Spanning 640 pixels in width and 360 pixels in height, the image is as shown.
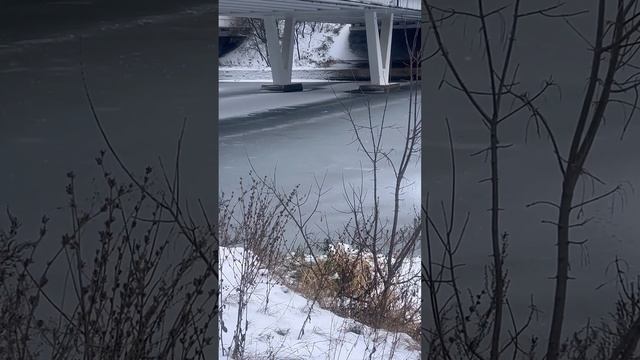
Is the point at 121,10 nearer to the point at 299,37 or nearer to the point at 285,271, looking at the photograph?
the point at 285,271

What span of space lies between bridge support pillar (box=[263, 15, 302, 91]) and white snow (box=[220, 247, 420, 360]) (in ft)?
64.6

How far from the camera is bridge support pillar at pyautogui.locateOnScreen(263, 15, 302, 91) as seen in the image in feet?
83.9

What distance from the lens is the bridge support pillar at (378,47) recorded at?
24391 millimetres

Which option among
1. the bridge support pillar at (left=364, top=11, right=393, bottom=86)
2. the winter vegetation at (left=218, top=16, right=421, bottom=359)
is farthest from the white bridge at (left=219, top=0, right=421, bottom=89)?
the winter vegetation at (left=218, top=16, right=421, bottom=359)

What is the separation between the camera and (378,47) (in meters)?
25.3

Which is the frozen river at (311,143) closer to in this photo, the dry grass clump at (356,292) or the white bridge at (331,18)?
the white bridge at (331,18)

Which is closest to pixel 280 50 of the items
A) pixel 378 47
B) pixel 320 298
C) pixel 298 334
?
pixel 378 47

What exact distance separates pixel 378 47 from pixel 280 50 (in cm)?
266

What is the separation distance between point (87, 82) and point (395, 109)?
1537 centimetres

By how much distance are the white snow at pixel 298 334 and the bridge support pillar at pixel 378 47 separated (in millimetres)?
18030

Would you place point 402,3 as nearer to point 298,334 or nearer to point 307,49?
point 307,49

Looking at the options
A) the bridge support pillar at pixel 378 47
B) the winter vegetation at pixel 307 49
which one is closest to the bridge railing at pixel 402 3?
the bridge support pillar at pixel 378 47

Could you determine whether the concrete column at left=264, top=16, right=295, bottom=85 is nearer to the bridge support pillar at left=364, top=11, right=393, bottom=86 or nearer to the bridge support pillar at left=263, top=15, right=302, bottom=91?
the bridge support pillar at left=263, top=15, right=302, bottom=91

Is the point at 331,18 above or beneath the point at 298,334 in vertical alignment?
above
